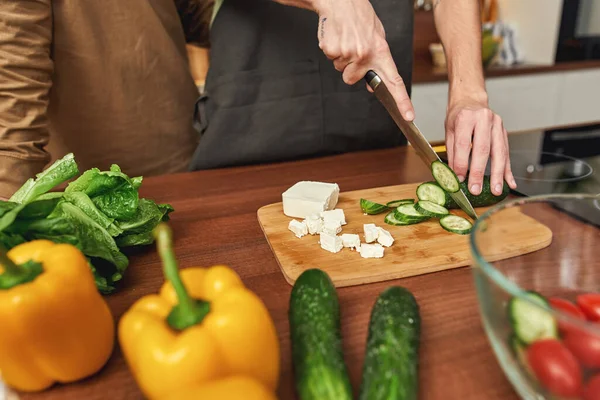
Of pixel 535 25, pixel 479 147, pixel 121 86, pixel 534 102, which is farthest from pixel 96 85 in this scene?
pixel 535 25

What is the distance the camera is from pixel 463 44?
1.61m

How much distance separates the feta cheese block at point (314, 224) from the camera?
3.76ft

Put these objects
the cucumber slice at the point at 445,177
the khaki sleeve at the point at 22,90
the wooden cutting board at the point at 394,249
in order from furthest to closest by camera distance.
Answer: the khaki sleeve at the point at 22,90, the cucumber slice at the point at 445,177, the wooden cutting board at the point at 394,249

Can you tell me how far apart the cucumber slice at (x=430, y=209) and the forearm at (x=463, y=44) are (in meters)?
0.46

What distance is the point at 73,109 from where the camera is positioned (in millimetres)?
1726

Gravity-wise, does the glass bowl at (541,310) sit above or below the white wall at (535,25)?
below

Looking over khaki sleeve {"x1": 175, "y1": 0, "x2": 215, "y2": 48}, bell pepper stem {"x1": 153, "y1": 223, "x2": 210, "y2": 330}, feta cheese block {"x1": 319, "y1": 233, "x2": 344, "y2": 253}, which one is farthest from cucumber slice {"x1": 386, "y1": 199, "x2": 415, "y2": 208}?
khaki sleeve {"x1": 175, "y1": 0, "x2": 215, "y2": 48}

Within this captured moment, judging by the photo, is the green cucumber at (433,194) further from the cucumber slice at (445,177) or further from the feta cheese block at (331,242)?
the feta cheese block at (331,242)

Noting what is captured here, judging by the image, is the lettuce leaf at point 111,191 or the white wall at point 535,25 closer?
the lettuce leaf at point 111,191

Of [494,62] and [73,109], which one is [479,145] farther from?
[494,62]

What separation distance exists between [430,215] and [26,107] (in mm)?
1185

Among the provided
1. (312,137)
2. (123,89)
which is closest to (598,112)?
(312,137)

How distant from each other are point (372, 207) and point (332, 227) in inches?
6.4

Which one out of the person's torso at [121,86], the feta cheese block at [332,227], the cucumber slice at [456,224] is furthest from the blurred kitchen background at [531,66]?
the feta cheese block at [332,227]
